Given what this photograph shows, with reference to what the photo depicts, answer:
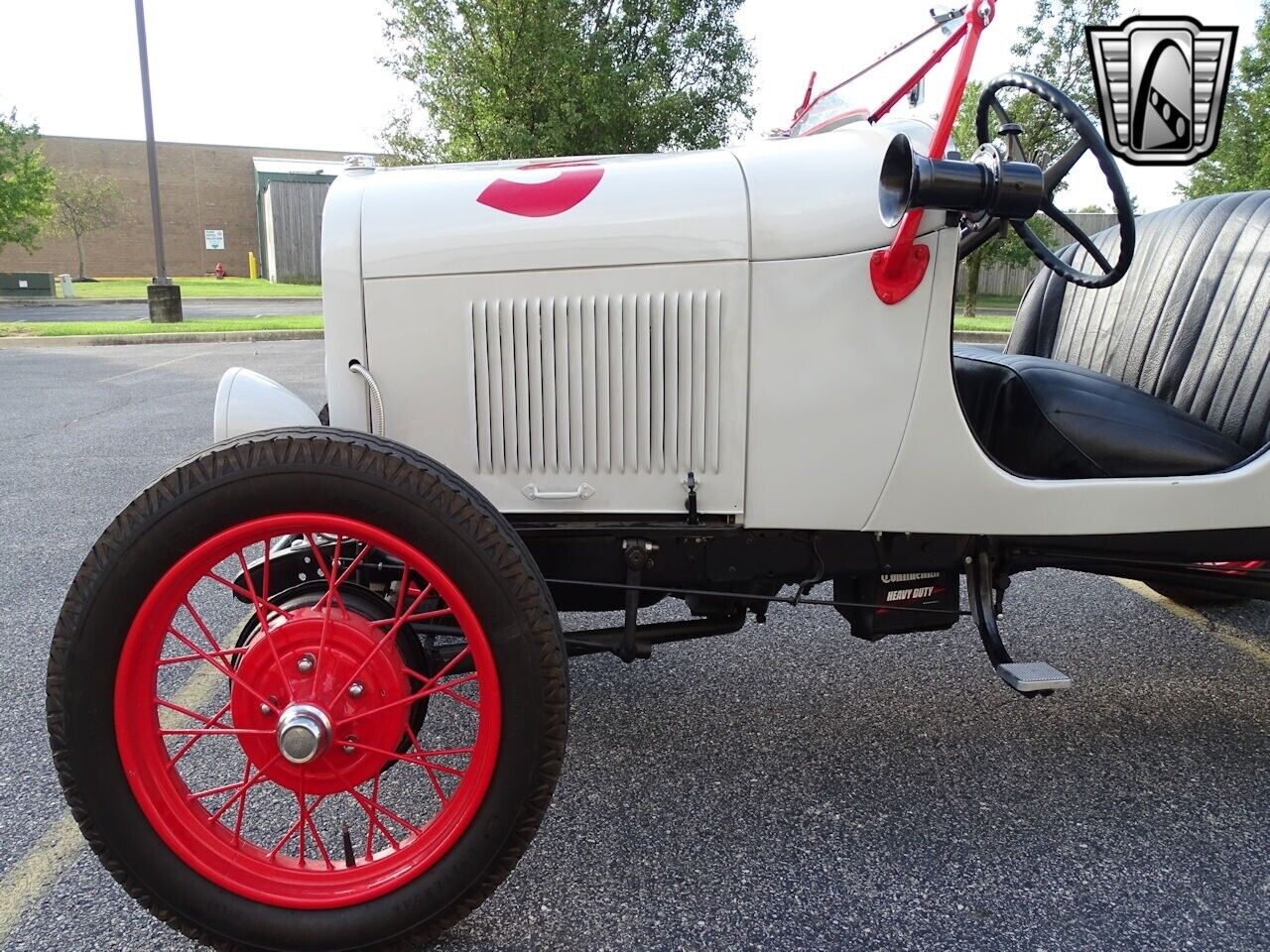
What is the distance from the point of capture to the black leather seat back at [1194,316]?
2.29m

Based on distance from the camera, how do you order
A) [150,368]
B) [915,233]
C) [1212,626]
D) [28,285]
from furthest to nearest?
[28,285], [150,368], [1212,626], [915,233]

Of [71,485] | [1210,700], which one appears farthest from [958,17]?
[71,485]

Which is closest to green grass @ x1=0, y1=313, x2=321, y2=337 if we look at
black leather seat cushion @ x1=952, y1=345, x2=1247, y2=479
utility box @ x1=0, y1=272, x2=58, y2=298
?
utility box @ x1=0, y1=272, x2=58, y2=298

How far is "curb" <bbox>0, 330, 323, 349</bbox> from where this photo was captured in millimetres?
12055

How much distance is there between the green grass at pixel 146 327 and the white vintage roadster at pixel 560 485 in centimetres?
1231

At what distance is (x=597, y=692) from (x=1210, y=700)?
1.86 metres

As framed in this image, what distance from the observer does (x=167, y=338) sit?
12.5m

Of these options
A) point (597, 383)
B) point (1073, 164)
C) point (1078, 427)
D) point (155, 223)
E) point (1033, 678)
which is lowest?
point (1033, 678)

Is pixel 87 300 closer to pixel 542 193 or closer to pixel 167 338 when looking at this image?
pixel 167 338

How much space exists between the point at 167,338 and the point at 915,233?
13.1 meters

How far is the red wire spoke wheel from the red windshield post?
103 centimetres

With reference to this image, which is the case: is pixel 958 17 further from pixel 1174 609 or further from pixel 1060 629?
pixel 1174 609

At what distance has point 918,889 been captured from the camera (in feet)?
6.03

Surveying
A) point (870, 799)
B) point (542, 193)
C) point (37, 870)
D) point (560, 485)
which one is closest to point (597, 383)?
point (560, 485)
